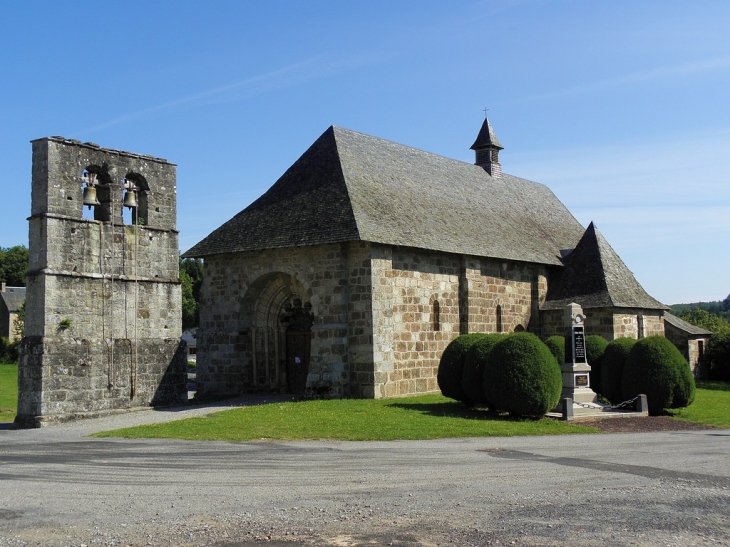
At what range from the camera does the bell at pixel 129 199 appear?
21969mm

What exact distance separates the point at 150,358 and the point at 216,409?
2583 mm

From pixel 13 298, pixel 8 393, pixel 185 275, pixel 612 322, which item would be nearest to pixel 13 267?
pixel 13 298

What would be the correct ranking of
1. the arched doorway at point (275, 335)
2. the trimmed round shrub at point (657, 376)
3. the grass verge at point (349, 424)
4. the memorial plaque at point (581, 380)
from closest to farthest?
1. the grass verge at point (349, 424)
2. the trimmed round shrub at point (657, 376)
3. the memorial plaque at point (581, 380)
4. the arched doorway at point (275, 335)

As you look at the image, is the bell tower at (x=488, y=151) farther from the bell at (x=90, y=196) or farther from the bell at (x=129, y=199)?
the bell at (x=90, y=196)

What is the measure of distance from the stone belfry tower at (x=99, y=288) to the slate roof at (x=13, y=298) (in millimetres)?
50477

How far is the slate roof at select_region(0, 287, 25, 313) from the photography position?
2704 inches

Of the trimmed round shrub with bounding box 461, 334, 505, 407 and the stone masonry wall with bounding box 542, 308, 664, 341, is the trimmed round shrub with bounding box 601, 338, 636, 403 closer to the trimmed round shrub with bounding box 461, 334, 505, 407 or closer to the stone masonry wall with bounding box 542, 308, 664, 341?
the trimmed round shrub with bounding box 461, 334, 505, 407

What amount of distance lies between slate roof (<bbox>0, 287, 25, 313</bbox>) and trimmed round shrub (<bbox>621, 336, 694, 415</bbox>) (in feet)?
194

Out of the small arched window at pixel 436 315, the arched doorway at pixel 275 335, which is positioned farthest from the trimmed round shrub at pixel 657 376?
the arched doorway at pixel 275 335

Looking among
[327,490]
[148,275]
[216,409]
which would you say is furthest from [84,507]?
[148,275]

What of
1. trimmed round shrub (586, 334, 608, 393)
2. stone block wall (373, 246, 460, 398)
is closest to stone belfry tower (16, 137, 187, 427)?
stone block wall (373, 246, 460, 398)

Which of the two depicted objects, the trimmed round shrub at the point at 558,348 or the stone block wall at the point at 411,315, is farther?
the stone block wall at the point at 411,315

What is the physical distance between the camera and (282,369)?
1045 inches

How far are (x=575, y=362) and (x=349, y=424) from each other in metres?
7.32
